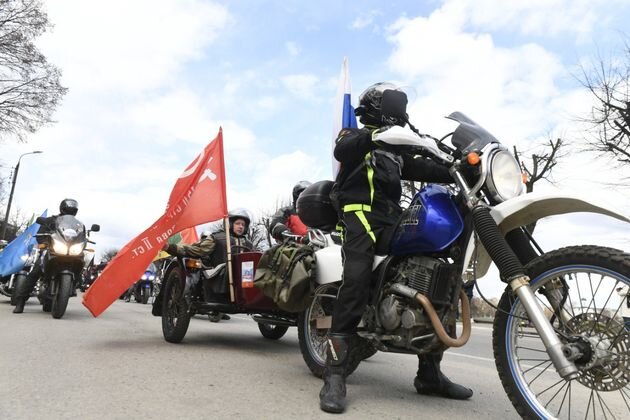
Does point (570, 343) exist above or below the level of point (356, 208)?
below

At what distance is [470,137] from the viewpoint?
2900 millimetres

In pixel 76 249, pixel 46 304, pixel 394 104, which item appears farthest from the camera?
pixel 46 304

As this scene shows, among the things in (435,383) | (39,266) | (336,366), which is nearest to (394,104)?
(336,366)

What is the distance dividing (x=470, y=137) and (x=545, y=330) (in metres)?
1.12

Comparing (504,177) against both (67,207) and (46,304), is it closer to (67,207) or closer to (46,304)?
(67,207)

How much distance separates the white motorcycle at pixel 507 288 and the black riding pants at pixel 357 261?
8 cm

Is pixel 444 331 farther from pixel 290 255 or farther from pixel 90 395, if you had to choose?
pixel 90 395

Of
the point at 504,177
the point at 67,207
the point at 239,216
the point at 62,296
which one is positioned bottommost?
the point at 62,296

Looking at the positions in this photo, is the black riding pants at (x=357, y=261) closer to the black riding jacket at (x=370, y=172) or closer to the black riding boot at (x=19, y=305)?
the black riding jacket at (x=370, y=172)

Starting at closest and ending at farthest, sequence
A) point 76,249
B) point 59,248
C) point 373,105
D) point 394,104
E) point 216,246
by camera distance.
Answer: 1. point 394,104
2. point 373,105
3. point 216,246
4. point 59,248
5. point 76,249

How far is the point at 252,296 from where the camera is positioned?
4969 millimetres

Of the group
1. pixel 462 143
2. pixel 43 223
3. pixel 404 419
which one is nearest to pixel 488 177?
pixel 462 143

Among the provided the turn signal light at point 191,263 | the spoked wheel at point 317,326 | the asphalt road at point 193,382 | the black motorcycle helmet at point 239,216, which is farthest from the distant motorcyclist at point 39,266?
the spoked wheel at point 317,326

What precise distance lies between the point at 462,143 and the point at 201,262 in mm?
3488
